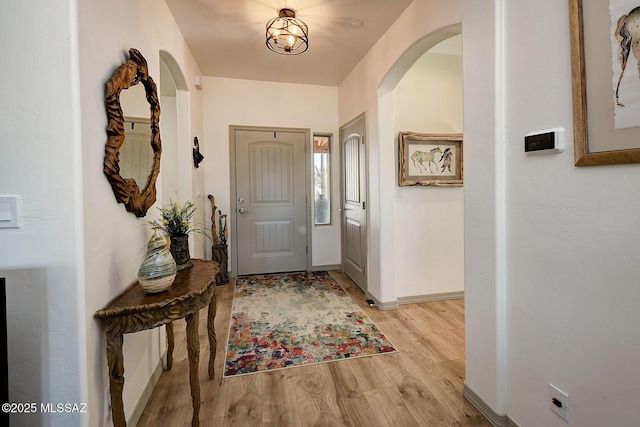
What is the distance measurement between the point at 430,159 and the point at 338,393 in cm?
238

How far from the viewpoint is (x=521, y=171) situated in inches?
55.0

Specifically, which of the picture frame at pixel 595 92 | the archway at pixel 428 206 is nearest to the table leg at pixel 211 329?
the archway at pixel 428 206

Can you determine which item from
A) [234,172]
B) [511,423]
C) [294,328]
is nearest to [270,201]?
[234,172]

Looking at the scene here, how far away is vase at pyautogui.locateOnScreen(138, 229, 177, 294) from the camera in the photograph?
54.0 inches

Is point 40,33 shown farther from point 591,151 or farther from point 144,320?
point 591,151

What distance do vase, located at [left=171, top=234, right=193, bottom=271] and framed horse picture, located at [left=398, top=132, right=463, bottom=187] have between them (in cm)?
213

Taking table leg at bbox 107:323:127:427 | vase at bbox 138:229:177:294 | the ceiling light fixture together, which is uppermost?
the ceiling light fixture

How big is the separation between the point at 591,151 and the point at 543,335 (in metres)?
0.81

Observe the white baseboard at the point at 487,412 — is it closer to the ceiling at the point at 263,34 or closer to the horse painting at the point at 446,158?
the horse painting at the point at 446,158

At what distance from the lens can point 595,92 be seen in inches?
42.4

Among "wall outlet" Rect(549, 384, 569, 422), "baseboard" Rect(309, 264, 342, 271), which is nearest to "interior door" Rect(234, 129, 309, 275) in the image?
"baseboard" Rect(309, 264, 342, 271)

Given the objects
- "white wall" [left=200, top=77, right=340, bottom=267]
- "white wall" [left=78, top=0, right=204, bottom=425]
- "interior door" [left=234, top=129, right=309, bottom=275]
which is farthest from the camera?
"interior door" [left=234, top=129, right=309, bottom=275]

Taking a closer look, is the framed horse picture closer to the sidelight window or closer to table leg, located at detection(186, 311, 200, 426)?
the sidelight window

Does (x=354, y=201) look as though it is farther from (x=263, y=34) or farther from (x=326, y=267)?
(x=263, y=34)
